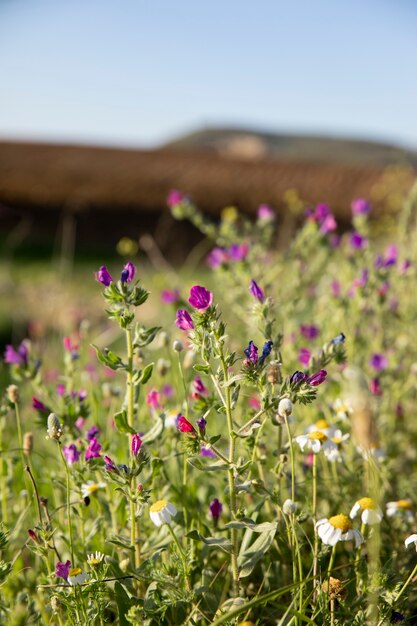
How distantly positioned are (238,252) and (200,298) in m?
1.05

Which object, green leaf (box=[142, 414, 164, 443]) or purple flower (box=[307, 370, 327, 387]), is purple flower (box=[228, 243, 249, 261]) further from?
purple flower (box=[307, 370, 327, 387])

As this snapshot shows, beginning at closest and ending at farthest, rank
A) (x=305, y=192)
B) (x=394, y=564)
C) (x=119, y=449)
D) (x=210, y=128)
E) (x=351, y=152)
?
(x=394, y=564), (x=119, y=449), (x=305, y=192), (x=351, y=152), (x=210, y=128)

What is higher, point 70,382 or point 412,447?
point 70,382

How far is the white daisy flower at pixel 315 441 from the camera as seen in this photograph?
3.61ft

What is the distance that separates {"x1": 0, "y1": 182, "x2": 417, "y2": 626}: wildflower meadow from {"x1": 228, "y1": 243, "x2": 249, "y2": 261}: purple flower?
0.4 inches

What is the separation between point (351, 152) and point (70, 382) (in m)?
32.2

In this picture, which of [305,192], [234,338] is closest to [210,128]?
[305,192]

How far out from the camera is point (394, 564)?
129 centimetres

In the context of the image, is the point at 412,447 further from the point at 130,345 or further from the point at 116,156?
the point at 116,156

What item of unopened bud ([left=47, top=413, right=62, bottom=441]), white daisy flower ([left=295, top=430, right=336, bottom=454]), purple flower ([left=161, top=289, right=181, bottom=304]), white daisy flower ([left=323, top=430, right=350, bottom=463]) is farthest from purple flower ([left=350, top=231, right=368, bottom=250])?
unopened bud ([left=47, top=413, right=62, bottom=441])

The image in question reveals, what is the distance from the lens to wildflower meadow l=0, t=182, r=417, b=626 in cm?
97

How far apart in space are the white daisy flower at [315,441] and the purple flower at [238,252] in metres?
0.88

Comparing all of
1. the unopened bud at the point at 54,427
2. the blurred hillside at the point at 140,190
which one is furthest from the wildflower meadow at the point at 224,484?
the blurred hillside at the point at 140,190

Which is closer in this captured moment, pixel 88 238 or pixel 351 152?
pixel 88 238
